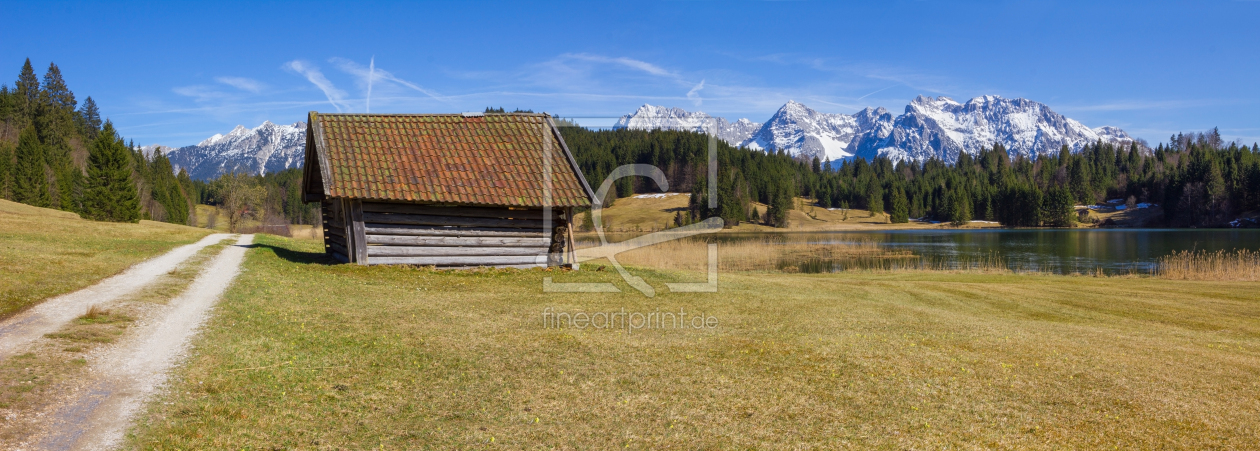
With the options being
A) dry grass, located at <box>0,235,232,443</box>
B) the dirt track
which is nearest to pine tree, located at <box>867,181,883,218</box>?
the dirt track

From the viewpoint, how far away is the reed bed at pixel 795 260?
3662cm

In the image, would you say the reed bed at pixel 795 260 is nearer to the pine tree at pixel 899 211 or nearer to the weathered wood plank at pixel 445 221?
the weathered wood plank at pixel 445 221

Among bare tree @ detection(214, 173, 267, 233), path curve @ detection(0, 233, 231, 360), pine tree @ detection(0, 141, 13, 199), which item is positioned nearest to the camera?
path curve @ detection(0, 233, 231, 360)

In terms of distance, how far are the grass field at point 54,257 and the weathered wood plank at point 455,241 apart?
6416 millimetres

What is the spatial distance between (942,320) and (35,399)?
16256 mm

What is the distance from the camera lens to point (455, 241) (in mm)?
21219

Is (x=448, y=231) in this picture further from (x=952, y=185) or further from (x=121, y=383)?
(x=952, y=185)

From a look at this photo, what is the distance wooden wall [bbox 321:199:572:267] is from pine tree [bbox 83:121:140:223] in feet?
199

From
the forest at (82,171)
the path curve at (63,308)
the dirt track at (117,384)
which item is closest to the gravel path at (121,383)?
the dirt track at (117,384)

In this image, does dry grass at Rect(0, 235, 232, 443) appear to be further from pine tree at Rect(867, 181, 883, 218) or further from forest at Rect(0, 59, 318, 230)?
pine tree at Rect(867, 181, 883, 218)

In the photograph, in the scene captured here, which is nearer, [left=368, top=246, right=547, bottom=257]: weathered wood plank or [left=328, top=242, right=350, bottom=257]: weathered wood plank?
[left=368, top=246, right=547, bottom=257]: weathered wood plank

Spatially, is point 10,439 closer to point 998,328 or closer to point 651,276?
point 998,328

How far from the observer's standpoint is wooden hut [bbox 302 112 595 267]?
20281 mm

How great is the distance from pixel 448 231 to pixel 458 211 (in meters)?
0.71
